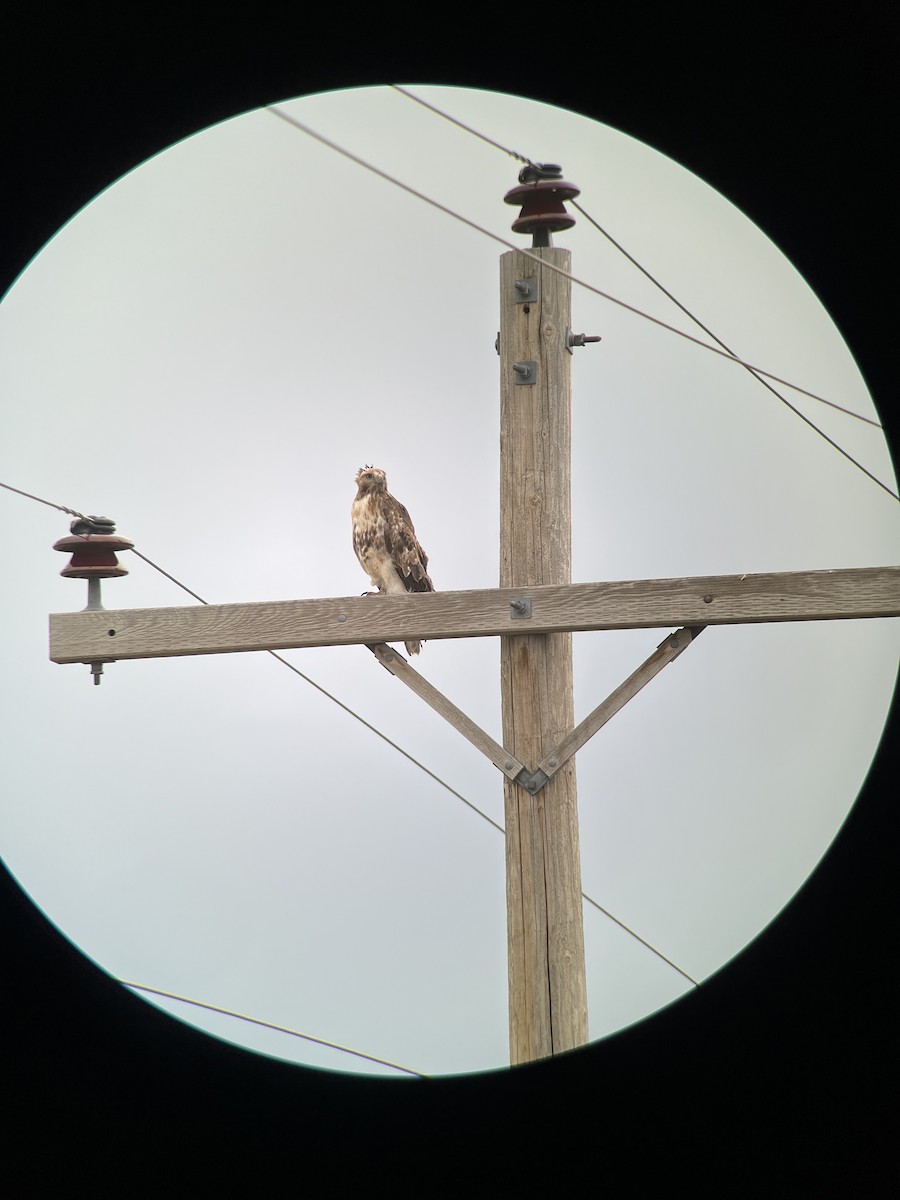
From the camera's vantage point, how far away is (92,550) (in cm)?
516

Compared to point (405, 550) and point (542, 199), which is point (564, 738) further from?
point (542, 199)

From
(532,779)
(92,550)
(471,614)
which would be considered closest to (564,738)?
(532,779)

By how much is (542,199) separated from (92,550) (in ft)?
7.34

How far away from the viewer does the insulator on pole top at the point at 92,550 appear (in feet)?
16.8

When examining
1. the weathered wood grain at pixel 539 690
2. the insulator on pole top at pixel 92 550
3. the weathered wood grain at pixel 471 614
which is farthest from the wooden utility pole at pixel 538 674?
the insulator on pole top at pixel 92 550

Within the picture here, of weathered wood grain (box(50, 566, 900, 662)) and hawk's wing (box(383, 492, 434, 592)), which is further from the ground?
hawk's wing (box(383, 492, 434, 592))

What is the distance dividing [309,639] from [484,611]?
2.10 ft

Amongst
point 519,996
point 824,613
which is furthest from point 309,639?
point 824,613

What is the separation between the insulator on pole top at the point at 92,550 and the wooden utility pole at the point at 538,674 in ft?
5.32

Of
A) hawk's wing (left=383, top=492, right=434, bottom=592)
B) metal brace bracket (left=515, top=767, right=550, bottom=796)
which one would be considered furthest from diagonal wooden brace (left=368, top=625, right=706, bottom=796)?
hawk's wing (left=383, top=492, right=434, bottom=592)

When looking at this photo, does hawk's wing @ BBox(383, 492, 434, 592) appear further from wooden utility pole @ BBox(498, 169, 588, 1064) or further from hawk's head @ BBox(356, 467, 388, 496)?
wooden utility pole @ BBox(498, 169, 588, 1064)

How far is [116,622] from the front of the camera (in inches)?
190

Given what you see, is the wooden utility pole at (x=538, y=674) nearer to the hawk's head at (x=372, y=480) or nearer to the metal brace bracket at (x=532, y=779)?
the metal brace bracket at (x=532, y=779)

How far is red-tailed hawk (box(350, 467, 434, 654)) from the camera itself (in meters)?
5.62
